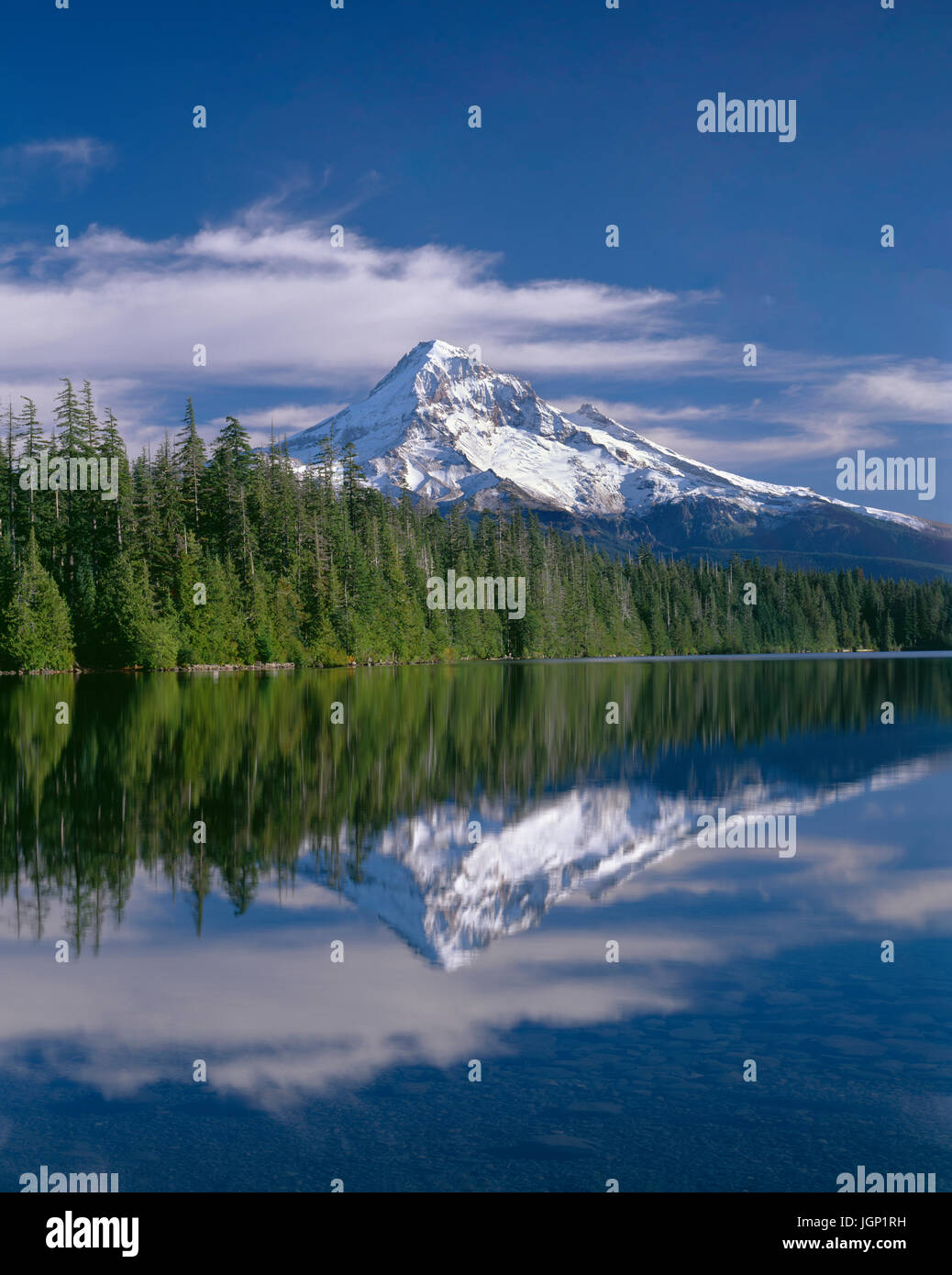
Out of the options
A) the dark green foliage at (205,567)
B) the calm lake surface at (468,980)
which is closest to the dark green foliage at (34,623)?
the dark green foliage at (205,567)

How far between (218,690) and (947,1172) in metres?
54.7

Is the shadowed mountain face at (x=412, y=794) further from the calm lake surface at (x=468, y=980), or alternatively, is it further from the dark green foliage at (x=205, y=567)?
the dark green foliage at (x=205, y=567)

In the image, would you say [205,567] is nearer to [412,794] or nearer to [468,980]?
[412,794]

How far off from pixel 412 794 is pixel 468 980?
1116 centimetres

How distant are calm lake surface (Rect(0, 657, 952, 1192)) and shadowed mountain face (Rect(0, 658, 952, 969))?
10cm

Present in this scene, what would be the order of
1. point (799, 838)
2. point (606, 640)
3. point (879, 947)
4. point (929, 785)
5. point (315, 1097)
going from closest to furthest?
point (315, 1097) < point (879, 947) < point (799, 838) < point (929, 785) < point (606, 640)

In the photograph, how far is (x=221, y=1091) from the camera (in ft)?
26.5

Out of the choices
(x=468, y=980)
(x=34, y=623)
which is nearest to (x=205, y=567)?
(x=34, y=623)

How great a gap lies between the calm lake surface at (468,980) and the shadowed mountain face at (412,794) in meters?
0.10

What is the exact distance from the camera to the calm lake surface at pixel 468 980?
727cm

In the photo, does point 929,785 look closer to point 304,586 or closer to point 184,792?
point 184,792

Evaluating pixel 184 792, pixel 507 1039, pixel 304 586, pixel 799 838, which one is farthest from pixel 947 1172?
pixel 304 586

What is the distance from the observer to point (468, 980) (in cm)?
1052

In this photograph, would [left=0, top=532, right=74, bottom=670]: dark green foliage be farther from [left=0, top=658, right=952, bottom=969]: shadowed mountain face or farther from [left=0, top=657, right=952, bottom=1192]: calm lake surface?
[left=0, top=657, right=952, bottom=1192]: calm lake surface
